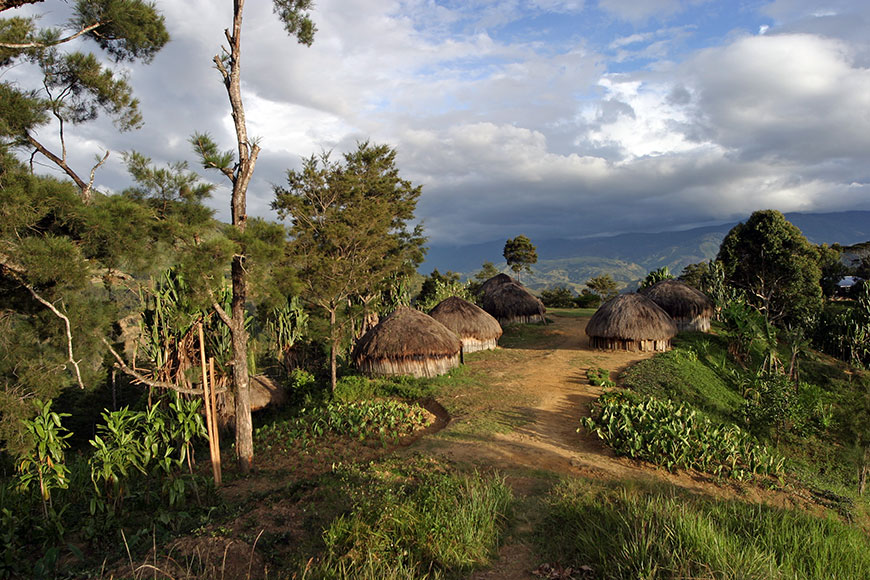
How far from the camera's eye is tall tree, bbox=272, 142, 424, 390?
12695mm

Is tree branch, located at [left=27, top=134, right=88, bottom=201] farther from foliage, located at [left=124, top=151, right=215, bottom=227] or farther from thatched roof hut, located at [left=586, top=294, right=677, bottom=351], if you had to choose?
thatched roof hut, located at [left=586, top=294, right=677, bottom=351]

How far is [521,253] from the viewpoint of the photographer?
36625 mm

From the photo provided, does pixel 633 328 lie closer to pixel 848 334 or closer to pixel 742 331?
pixel 742 331

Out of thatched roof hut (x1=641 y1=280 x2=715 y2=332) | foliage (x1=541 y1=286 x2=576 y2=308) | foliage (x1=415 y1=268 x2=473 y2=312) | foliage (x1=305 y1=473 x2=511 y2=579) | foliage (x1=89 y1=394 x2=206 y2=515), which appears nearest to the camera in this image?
foliage (x1=305 y1=473 x2=511 y2=579)

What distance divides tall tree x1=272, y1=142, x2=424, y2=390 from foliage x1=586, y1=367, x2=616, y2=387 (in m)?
7.23

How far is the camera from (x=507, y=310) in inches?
930

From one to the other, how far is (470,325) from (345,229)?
715cm

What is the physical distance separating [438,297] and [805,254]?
17.6m

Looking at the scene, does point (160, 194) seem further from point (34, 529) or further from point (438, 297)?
point (438, 297)

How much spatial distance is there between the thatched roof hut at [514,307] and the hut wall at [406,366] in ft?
31.6

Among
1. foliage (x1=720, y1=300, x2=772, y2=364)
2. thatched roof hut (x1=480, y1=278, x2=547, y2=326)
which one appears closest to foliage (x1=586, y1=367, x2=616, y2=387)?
foliage (x1=720, y1=300, x2=772, y2=364)

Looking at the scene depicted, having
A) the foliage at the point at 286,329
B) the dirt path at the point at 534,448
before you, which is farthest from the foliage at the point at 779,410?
the foliage at the point at 286,329

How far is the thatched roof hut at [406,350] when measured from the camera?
14273mm

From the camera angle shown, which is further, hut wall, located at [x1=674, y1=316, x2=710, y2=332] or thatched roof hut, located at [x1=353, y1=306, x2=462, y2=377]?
hut wall, located at [x1=674, y1=316, x2=710, y2=332]
